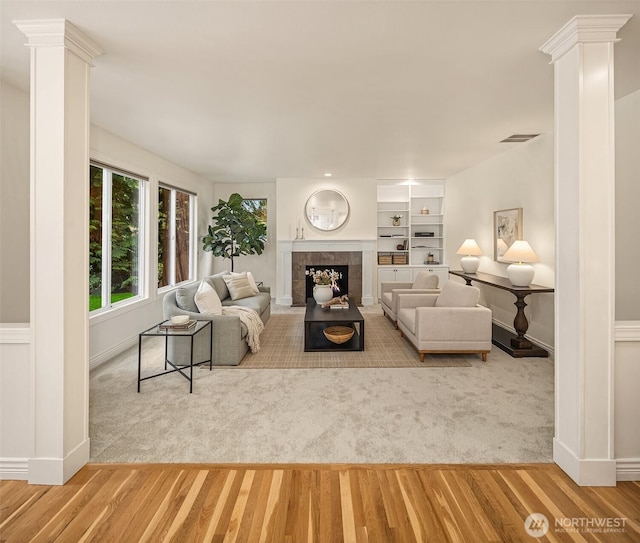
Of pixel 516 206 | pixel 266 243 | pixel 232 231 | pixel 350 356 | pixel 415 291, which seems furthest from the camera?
pixel 266 243

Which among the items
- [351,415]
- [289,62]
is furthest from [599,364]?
[289,62]

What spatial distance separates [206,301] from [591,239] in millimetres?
3420

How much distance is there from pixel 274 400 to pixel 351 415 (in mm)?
686

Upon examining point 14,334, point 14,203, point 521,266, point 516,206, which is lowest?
point 14,334

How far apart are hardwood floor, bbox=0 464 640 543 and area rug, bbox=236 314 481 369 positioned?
1807mm

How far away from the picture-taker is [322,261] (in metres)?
7.62

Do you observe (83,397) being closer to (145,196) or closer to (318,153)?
(145,196)

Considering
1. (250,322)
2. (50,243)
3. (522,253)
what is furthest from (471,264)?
(50,243)

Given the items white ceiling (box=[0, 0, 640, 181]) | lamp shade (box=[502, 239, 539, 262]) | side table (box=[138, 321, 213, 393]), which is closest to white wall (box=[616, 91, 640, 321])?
white ceiling (box=[0, 0, 640, 181])

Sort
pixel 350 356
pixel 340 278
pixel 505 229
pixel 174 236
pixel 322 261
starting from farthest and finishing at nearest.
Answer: pixel 340 278 < pixel 322 261 < pixel 174 236 < pixel 505 229 < pixel 350 356

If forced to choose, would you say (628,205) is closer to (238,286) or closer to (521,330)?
(521,330)

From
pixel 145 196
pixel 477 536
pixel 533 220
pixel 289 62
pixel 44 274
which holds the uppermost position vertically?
pixel 289 62

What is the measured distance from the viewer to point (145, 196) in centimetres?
525

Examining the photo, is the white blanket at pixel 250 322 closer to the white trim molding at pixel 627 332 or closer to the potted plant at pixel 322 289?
the potted plant at pixel 322 289
